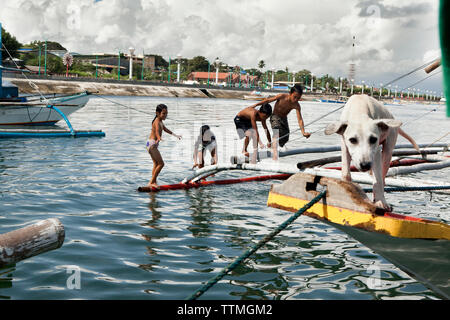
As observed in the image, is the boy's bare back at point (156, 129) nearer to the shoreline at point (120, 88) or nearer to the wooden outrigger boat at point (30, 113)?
the wooden outrigger boat at point (30, 113)

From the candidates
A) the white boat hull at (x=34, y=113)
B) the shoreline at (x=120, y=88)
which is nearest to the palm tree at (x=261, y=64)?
the shoreline at (x=120, y=88)

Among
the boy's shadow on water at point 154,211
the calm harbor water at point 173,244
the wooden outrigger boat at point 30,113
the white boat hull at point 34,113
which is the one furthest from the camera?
the white boat hull at point 34,113

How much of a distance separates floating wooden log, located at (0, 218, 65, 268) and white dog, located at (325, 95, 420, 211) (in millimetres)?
3319

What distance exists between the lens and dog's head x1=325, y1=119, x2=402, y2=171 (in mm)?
4773

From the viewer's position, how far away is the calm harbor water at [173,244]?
5750 millimetres

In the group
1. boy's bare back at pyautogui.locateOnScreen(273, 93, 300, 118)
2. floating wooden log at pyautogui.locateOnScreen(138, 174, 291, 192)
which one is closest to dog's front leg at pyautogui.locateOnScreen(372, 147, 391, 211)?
boy's bare back at pyautogui.locateOnScreen(273, 93, 300, 118)

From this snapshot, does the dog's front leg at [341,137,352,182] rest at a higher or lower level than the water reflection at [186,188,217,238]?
higher

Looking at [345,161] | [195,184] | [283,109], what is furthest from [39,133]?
[345,161]

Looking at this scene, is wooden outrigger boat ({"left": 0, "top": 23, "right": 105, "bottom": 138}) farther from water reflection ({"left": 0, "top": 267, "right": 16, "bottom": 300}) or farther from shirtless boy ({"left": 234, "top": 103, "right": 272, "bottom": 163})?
water reflection ({"left": 0, "top": 267, "right": 16, "bottom": 300})

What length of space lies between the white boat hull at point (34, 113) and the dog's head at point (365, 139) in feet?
69.4

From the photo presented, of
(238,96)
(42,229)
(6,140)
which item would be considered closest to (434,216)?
(42,229)

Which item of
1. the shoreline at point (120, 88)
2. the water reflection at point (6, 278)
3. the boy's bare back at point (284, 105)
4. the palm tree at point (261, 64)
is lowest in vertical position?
the water reflection at point (6, 278)

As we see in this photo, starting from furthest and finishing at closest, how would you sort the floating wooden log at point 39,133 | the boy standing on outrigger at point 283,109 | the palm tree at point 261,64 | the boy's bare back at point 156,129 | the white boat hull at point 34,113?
the palm tree at point 261,64, the white boat hull at point 34,113, the floating wooden log at point 39,133, the boy's bare back at point 156,129, the boy standing on outrigger at point 283,109

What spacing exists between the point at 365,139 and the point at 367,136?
0.04 metres
